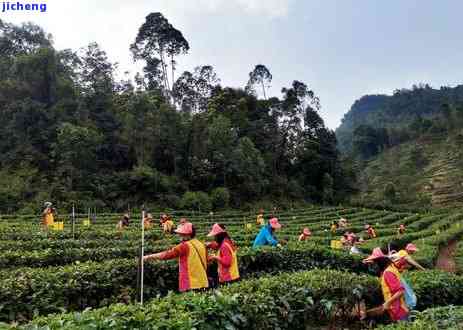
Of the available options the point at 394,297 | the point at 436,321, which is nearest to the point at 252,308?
the point at 394,297

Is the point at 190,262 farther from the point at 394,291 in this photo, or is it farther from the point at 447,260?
the point at 447,260

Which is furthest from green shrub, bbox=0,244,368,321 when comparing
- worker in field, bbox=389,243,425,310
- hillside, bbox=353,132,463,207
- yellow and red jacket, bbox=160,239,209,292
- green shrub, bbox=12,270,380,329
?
hillside, bbox=353,132,463,207

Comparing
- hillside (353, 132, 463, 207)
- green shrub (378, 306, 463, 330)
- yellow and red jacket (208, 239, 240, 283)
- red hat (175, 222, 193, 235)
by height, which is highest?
hillside (353, 132, 463, 207)

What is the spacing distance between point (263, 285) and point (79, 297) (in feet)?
11.2

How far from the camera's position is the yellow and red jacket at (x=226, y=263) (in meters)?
6.84

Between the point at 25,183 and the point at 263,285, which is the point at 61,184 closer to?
the point at 25,183

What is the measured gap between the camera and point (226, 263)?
6.86m

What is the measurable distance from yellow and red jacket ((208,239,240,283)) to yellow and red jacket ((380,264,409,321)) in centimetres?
228

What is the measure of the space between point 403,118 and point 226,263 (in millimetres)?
138627

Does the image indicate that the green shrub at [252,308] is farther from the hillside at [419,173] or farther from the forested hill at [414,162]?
the hillside at [419,173]

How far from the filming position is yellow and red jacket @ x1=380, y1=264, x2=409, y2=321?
591 cm

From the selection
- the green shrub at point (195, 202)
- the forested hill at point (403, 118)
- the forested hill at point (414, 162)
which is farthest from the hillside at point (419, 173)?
the green shrub at point (195, 202)

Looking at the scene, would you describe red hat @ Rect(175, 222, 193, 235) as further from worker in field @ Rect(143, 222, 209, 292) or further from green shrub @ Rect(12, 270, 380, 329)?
green shrub @ Rect(12, 270, 380, 329)

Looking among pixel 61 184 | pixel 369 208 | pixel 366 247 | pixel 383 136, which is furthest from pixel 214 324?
pixel 383 136
